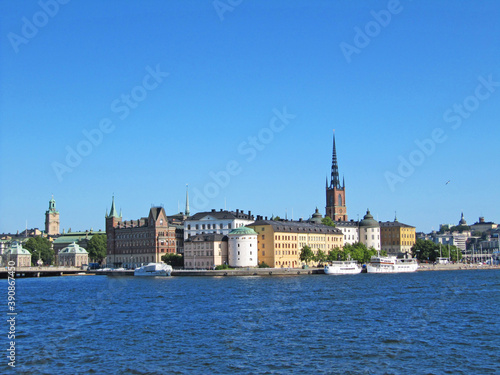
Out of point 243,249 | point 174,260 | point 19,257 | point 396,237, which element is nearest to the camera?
point 243,249

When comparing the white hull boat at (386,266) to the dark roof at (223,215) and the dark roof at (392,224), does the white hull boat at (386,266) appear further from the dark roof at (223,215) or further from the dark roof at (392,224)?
the dark roof at (392,224)

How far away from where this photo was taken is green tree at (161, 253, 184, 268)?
12794 cm

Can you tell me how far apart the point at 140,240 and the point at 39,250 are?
1621 inches

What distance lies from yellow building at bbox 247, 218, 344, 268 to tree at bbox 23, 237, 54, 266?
73765 mm

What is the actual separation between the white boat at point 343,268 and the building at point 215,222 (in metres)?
24.3

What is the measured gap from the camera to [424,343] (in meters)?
32.3

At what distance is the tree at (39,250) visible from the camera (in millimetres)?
168500

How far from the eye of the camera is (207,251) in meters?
118

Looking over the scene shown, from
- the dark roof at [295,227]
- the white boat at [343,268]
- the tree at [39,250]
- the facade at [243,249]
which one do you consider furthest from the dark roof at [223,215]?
the tree at [39,250]

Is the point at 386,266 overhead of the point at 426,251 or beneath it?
beneath

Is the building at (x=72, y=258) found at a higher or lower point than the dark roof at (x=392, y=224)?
lower

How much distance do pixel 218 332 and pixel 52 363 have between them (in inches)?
424

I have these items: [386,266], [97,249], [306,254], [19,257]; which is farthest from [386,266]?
[19,257]

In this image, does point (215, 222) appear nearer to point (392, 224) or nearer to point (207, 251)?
point (207, 251)
